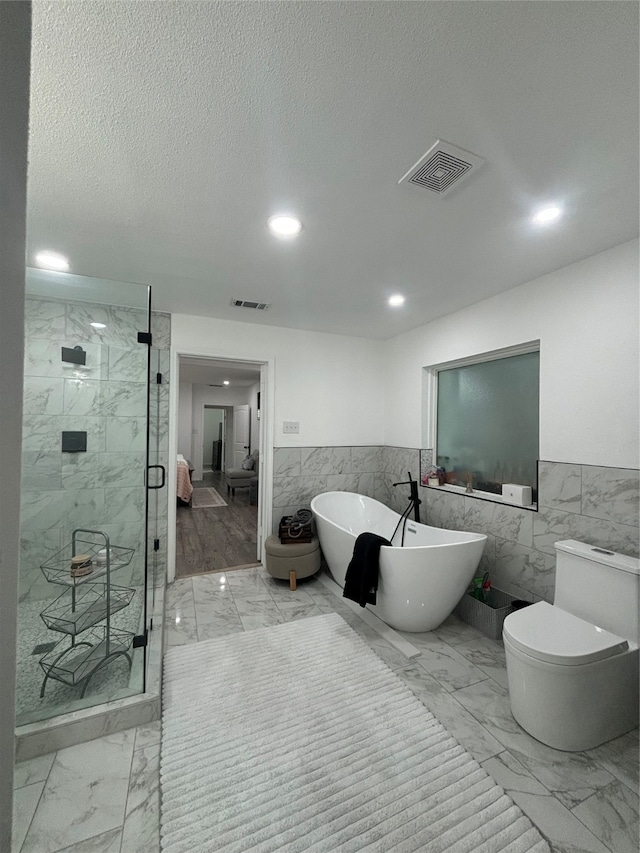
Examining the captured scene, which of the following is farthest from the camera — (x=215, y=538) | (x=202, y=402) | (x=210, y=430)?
(x=210, y=430)

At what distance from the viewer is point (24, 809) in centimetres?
137

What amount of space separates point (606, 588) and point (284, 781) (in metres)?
1.79

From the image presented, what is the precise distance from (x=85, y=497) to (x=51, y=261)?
5.13ft

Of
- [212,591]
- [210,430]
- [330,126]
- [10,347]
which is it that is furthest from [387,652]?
[210,430]

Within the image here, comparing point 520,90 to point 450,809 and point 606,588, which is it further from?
point 450,809

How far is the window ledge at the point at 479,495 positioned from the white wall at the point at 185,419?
6.78 meters

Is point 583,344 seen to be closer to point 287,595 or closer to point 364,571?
point 364,571

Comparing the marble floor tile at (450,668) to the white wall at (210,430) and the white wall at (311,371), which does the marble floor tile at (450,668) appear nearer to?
A: the white wall at (311,371)

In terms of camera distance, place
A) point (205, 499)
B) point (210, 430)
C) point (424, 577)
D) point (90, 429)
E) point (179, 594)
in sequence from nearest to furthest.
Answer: point (424, 577) < point (90, 429) < point (179, 594) < point (205, 499) < point (210, 430)

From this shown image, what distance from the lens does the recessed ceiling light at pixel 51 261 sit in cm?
223

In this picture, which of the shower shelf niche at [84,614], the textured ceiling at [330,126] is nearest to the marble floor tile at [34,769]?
the shower shelf niche at [84,614]

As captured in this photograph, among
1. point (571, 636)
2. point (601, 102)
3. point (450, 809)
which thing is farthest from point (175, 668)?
point (601, 102)

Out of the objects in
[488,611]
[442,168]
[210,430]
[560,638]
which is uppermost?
[442,168]

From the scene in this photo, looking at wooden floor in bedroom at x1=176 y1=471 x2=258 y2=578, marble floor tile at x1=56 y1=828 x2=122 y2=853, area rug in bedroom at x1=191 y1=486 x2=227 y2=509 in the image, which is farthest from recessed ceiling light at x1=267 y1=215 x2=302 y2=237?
area rug in bedroom at x1=191 y1=486 x2=227 y2=509
